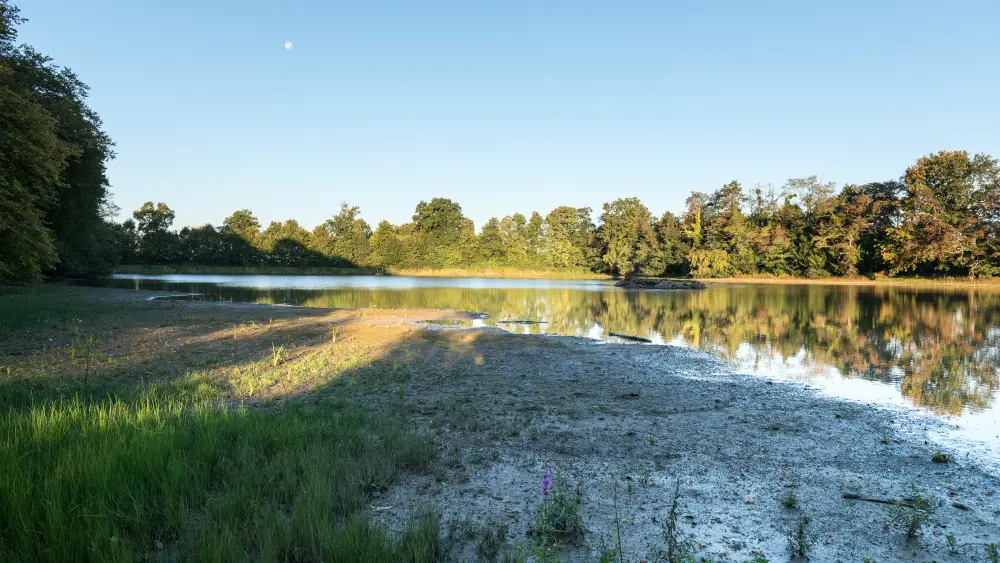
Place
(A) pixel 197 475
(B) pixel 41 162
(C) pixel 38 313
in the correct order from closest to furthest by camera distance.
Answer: (A) pixel 197 475 < (B) pixel 41 162 < (C) pixel 38 313

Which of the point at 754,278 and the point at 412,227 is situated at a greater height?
the point at 412,227

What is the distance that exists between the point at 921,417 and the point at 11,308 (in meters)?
24.2

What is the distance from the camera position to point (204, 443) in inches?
189

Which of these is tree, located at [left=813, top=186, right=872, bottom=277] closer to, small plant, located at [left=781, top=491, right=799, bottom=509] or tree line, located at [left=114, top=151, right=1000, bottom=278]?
tree line, located at [left=114, top=151, right=1000, bottom=278]

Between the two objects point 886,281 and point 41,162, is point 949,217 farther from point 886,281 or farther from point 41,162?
point 41,162

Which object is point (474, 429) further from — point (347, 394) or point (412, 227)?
point (412, 227)

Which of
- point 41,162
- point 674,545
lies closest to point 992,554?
point 674,545

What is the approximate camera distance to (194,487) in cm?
415

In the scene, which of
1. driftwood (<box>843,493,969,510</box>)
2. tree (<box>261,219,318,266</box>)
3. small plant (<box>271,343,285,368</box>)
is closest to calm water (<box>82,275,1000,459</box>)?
driftwood (<box>843,493,969,510</box>)

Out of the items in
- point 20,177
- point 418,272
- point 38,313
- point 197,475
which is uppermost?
point 20,177

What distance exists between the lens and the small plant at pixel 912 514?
4.00 meters

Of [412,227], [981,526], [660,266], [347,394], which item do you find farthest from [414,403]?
[412,227]

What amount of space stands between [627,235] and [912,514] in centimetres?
7643

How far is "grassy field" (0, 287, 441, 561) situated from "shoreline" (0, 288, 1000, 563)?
0.22 metres
